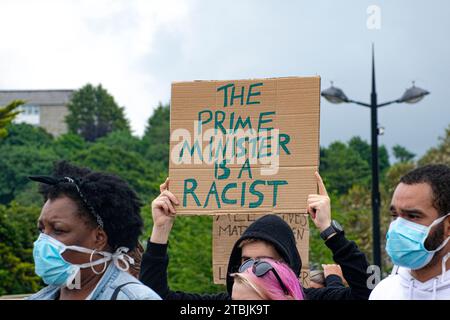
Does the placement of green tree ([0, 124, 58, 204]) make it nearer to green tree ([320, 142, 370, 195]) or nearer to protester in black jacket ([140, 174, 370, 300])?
green tree ([320, 142, 370, 195])

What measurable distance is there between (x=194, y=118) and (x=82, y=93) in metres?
113

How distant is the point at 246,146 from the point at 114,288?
167 centimetres

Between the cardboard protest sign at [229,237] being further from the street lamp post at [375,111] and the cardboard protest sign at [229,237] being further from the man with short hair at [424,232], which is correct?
the street lamp post at [375,111]

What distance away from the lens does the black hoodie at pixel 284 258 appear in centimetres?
535

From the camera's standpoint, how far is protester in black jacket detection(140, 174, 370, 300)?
5.33 m

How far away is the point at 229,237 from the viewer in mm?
6426

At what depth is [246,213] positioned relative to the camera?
6234 millimetres

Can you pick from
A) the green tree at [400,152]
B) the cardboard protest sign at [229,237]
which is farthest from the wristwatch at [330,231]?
the green tree at [400,152]

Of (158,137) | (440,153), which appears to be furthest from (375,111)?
(158,137)

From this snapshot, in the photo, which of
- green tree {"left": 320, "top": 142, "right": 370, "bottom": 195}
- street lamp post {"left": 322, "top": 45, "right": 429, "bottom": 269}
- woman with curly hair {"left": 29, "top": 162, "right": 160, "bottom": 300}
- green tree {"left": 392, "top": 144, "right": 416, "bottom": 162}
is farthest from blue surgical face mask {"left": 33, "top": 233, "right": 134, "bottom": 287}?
green tree {"left": 392, "top": 144, "right": 416, "bottom": 162}

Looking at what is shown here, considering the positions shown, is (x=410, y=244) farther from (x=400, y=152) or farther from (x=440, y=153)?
(x=400, y=152)

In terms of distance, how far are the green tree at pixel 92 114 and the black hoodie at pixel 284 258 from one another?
113m

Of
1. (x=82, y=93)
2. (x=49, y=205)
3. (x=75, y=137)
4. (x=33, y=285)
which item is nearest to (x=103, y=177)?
(x=49, y=205)

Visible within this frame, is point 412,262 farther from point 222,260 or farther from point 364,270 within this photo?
point 222,260
